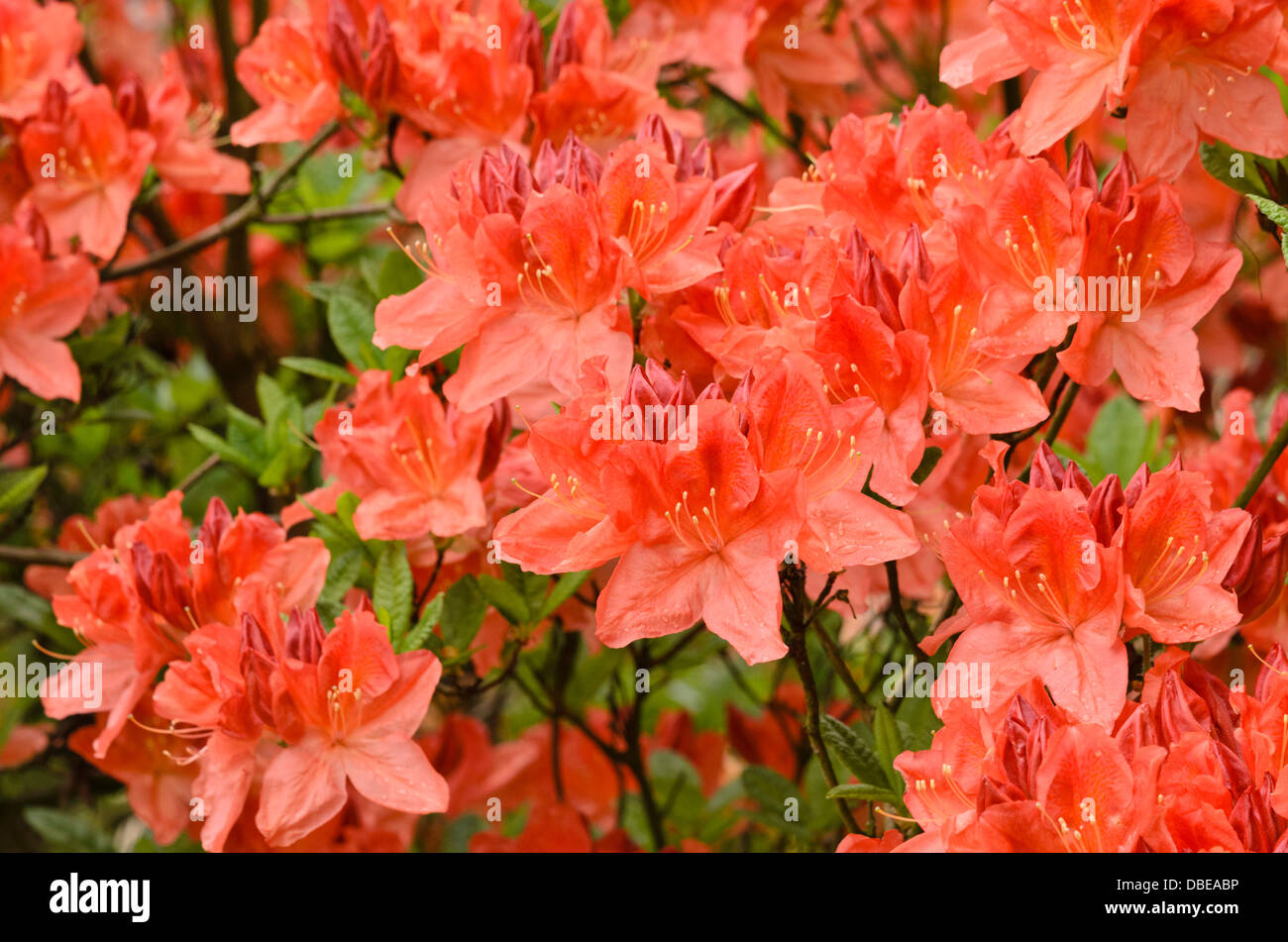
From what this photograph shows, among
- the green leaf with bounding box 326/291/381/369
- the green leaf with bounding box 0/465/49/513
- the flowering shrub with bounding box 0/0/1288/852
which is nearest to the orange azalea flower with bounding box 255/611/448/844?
the flowering shrub with bounding box 0/0/1288/852

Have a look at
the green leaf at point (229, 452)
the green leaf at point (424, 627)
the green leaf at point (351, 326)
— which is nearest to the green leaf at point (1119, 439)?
the green leaf at point (424, 627)

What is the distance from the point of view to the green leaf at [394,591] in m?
1.65

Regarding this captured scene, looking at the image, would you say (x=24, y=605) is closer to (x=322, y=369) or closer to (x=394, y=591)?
(x=322, y=369)

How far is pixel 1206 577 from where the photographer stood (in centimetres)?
130

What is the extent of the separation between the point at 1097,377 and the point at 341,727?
91cm

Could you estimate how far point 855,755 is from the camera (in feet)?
4.87

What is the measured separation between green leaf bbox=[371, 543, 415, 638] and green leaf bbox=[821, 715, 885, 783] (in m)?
0.52

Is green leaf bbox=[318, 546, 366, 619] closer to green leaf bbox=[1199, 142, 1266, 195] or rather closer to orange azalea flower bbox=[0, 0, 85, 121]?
orange azalea flower bbox=[0, 0, 85, 121]

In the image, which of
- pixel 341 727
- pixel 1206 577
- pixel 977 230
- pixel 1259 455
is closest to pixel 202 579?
pixel 341 727

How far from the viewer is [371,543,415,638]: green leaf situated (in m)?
1.65

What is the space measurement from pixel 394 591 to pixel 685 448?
0.55 m

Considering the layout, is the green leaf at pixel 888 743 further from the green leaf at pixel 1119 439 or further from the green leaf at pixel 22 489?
the green leaf at pixel 22 489

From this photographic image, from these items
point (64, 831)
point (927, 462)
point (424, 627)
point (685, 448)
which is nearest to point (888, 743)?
point (927, 462)
